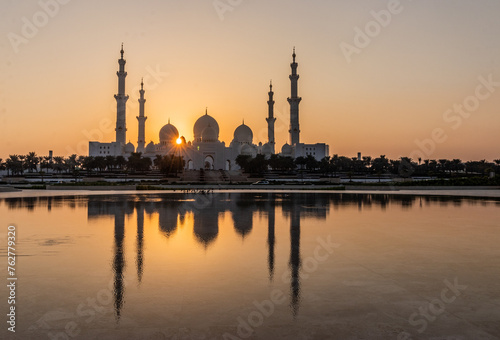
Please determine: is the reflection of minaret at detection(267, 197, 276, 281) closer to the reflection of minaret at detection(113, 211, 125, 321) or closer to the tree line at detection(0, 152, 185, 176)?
the reflection of minaret at detection(113, 211, 125, 321)

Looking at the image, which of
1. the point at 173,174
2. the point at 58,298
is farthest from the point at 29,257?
the point at 173,174

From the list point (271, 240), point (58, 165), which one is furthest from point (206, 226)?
point (58, 165)

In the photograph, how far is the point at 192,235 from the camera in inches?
460

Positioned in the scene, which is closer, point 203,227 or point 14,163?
point 203,227

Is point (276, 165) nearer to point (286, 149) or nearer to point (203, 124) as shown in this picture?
point (203, 124)

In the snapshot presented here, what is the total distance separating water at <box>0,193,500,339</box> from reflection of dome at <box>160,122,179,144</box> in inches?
3411

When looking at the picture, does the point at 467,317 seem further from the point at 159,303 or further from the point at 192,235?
the point at 192,235

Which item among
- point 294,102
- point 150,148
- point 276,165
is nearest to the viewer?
point 276,165

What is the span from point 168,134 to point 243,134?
18.4 metres

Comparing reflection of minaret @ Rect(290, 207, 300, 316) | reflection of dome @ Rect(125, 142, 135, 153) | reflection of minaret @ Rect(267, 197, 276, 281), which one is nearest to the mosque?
reflection of dome @ Rect(125, 142, 135, 153)

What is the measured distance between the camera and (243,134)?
97.8 metres

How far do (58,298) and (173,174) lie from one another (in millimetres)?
55181

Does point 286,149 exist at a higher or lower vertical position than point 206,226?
higher

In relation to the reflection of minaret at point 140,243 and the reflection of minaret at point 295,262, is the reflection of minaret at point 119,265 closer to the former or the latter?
the reflection of minaret at point 140,243
